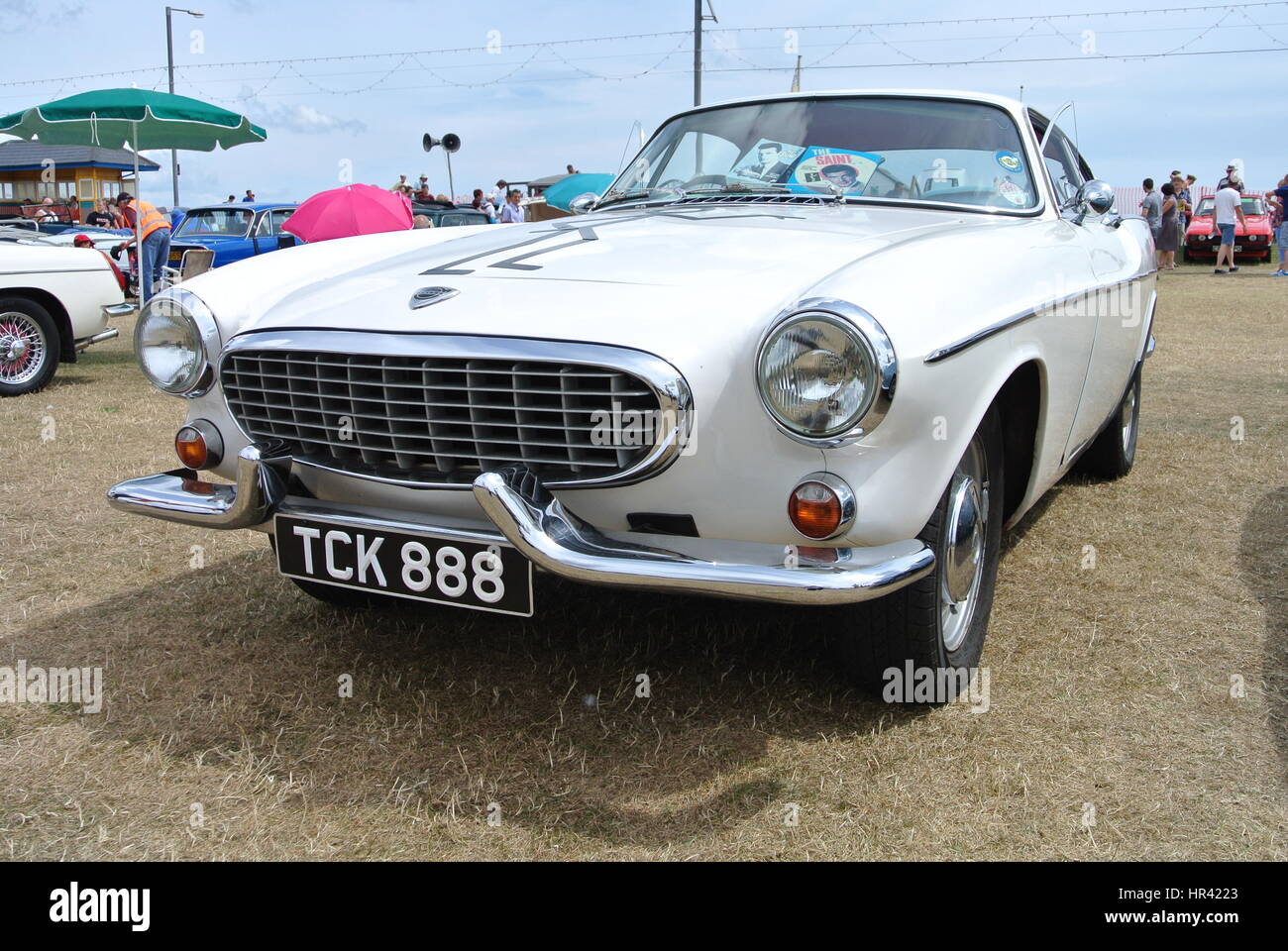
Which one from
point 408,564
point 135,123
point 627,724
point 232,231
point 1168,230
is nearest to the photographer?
point 408,564

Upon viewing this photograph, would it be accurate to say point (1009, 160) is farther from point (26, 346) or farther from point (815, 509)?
point (26, 346)

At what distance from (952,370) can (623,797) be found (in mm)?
1119

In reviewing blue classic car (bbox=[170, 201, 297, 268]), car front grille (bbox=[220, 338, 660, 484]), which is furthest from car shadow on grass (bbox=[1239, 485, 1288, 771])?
blue classic car (bbox=[170, 201, 297, 268])

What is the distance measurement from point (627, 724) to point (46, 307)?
686 cm

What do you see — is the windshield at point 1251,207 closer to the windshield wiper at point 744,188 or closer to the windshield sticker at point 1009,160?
the windshield sticker at point 1009,160

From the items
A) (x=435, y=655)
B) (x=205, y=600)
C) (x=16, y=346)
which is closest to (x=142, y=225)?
(x=16, y=346)

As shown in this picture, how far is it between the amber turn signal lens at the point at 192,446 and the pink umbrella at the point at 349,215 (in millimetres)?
7472

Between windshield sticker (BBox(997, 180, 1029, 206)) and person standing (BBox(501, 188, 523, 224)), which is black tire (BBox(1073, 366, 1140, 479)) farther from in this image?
person standing (BBox(501, 188, 523, 224))

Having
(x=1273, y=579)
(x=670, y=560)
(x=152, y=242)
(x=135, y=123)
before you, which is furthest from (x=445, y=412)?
(x=152, y=242)

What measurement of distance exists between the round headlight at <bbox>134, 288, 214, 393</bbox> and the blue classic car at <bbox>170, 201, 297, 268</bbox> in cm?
1179

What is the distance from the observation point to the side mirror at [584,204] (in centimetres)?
395

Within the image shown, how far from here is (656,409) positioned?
7.02ft

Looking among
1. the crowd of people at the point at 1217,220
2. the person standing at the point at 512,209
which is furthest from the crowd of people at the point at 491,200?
the crowd of people at the point at 1217,220
